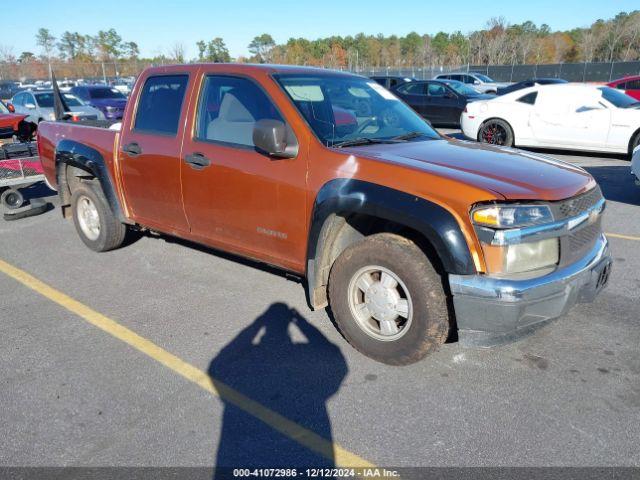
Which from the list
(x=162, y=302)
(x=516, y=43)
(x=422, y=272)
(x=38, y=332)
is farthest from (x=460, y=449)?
(x=516, y=43)

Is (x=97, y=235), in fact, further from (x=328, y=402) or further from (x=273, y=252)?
(x=328, y=402)

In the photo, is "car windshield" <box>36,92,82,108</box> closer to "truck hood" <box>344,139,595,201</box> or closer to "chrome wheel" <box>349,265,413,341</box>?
"truck hood" <box>344,139,595,201</box>

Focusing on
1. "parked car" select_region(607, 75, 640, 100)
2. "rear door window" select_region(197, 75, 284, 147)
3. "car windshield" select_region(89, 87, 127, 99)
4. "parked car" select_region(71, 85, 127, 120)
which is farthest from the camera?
"car windshield" select_region(89, 87, 127, 99)

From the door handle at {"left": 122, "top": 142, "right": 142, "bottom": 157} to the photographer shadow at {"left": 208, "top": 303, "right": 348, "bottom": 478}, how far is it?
5.98ft

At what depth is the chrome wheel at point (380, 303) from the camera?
3.23 m

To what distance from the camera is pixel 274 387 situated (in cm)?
315

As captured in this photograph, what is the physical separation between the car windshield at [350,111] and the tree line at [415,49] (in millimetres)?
42478

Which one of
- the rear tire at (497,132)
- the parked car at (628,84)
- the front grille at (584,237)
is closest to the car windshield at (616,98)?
the rear tire at (497,132)

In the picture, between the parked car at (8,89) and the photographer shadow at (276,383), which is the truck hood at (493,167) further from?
the parked car at (8,89)

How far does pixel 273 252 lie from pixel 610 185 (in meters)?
6.93

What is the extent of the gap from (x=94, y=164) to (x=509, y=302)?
13.4ft

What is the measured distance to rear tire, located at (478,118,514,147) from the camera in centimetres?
1149

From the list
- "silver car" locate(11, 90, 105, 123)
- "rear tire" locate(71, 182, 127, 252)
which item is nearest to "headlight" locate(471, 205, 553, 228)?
"rear tire" locate(71, 182, 127, 252)

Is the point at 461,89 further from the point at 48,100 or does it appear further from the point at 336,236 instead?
the point at 336,236
